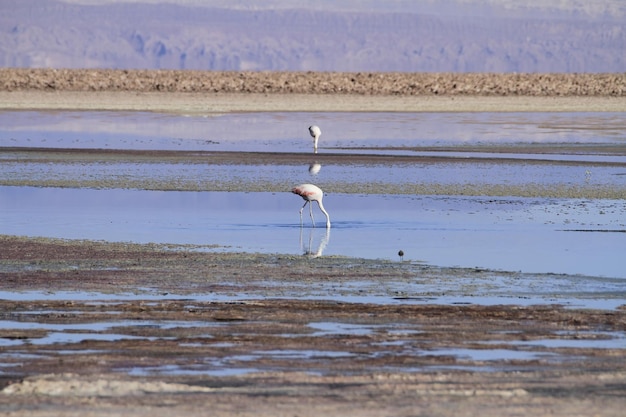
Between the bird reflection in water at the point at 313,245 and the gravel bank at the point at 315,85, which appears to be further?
the gravel bank at the point at 315,85

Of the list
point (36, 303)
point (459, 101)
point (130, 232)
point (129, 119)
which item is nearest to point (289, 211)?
point (130, 232)

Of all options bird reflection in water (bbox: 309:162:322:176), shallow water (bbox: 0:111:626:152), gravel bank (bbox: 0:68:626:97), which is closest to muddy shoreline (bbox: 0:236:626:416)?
bird reflection in water (bbox: 309:162:322:176)

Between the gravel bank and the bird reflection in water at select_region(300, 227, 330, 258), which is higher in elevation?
the gravel bank

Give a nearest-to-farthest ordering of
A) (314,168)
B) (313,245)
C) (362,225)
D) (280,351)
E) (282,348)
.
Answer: (280,351) < (282,348) < (313,245) < (362,225) < (314,168)

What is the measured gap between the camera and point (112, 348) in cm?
929

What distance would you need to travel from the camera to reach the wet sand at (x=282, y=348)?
7812 millimetres

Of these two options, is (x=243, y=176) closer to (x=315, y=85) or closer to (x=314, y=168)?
(x=314, y=168)

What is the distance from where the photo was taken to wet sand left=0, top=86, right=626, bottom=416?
25.6 feet

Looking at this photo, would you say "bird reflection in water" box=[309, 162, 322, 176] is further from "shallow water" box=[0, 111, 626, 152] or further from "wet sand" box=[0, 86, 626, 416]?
"wet sand" box=[0, 86, 626, 416]

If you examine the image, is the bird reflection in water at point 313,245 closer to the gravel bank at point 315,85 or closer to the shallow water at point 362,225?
the shallow water at point 362,225

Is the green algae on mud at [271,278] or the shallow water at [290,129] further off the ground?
the shallow water at [290,129]

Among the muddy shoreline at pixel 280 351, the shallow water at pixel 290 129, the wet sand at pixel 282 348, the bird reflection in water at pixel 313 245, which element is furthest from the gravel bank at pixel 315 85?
the muddy shoreline at pixel 280 351

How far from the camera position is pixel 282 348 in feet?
30.6

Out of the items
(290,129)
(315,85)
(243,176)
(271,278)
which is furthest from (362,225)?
(315,85)
